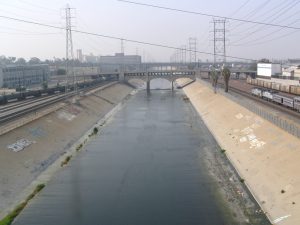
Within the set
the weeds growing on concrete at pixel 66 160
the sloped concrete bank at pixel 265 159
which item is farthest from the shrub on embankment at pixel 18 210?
the sloped concrete bank at pixel 265 159

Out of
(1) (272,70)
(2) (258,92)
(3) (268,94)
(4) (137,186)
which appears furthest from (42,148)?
(1) (272,70)

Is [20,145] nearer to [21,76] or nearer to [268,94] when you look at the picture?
[268,94]

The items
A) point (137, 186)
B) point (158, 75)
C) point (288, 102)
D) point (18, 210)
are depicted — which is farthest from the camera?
point (158, 75)

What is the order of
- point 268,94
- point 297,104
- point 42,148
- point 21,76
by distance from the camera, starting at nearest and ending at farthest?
point 42,148 < point 297,104 < point 268,94 < point 21,76

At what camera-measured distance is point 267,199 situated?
26.5m

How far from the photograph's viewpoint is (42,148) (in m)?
41.5

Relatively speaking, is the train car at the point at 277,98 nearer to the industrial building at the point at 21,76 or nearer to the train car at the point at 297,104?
the train car at the point at 297,104

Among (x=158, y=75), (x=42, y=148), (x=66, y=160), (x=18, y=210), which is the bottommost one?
(x=18, y=210)

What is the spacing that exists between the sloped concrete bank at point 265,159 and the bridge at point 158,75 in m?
81.7

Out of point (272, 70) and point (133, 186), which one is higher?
point (272, 70)

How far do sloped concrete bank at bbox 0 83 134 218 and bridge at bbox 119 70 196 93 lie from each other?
6666cm

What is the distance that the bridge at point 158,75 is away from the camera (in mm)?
136000

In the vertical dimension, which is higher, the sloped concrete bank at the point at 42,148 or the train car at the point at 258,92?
the train car at the point at 258,92

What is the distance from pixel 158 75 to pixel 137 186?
10807cm
